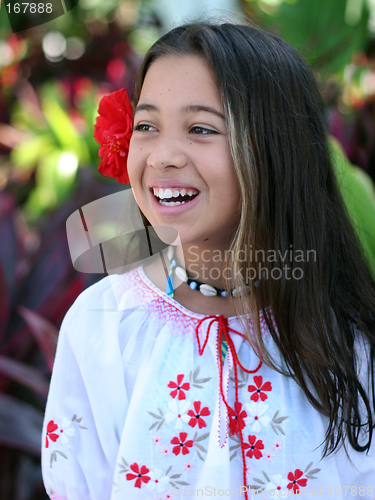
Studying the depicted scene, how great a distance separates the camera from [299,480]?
0.83 meters

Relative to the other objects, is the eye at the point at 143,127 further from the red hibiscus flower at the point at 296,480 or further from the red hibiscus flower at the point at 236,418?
the red hibiscus flower at the point at 296,480

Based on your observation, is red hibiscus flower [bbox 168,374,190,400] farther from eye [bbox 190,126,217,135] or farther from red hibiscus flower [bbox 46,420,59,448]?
eye [bbox 190,126,217,135]

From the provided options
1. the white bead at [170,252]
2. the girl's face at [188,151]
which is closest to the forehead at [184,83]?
the girl's face at [188,151]

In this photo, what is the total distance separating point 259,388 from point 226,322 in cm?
15

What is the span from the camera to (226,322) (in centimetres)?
90

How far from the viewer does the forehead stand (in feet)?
2.55

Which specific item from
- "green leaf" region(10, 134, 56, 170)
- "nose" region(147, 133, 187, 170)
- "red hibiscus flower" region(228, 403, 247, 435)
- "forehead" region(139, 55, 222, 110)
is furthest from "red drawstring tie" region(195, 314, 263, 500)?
"green leaf" region(10, 134, 56, 170)

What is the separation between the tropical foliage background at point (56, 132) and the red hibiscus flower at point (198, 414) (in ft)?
2.58

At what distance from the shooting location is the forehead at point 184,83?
2.55ft

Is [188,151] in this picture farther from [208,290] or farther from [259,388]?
[259,388]

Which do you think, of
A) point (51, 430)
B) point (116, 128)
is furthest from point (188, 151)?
point (51, 430)

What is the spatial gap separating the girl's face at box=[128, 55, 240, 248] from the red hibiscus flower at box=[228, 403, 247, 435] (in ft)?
1.14

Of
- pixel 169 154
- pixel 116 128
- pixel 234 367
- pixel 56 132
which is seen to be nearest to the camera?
pixel 169 154

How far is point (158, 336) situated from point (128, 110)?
0.52 m
